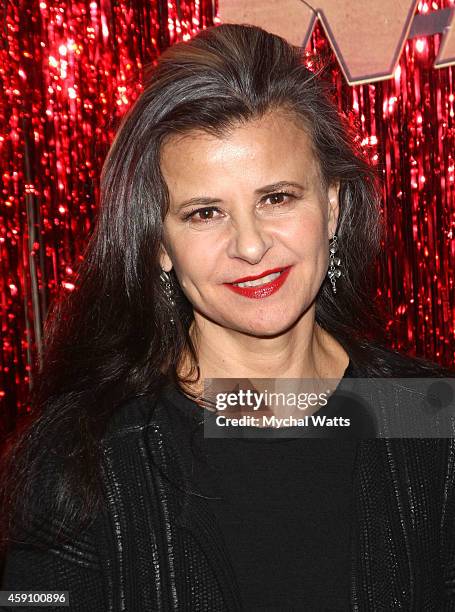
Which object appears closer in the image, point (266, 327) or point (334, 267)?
point (266, 327)

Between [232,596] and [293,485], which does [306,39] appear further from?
[232,596]

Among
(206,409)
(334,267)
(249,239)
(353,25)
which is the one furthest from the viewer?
(353,25)

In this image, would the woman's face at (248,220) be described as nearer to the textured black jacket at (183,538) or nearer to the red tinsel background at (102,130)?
the textured black jacket at (183,538)

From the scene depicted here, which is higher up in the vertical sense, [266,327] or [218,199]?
[218,199]

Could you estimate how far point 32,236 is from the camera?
2045mm

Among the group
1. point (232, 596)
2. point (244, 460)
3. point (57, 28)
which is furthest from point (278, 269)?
point (57, 28)

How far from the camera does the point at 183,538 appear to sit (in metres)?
1.19

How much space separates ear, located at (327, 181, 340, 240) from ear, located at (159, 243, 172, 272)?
10.0 inches

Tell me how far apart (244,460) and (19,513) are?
33 centimetres

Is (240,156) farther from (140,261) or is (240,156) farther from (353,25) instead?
(353,25)

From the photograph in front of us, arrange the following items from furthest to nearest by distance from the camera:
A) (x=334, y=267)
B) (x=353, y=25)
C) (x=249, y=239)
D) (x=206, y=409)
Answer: (x=353, y=25) → (x=334, y=267) → (x=206, y=409) → (x=249, y=239)

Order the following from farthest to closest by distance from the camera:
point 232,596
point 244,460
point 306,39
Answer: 1. point 306,39
2. point 244,460
3. point 232,596

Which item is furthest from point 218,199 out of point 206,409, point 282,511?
point 282,511

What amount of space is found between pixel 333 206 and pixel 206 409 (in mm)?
373
